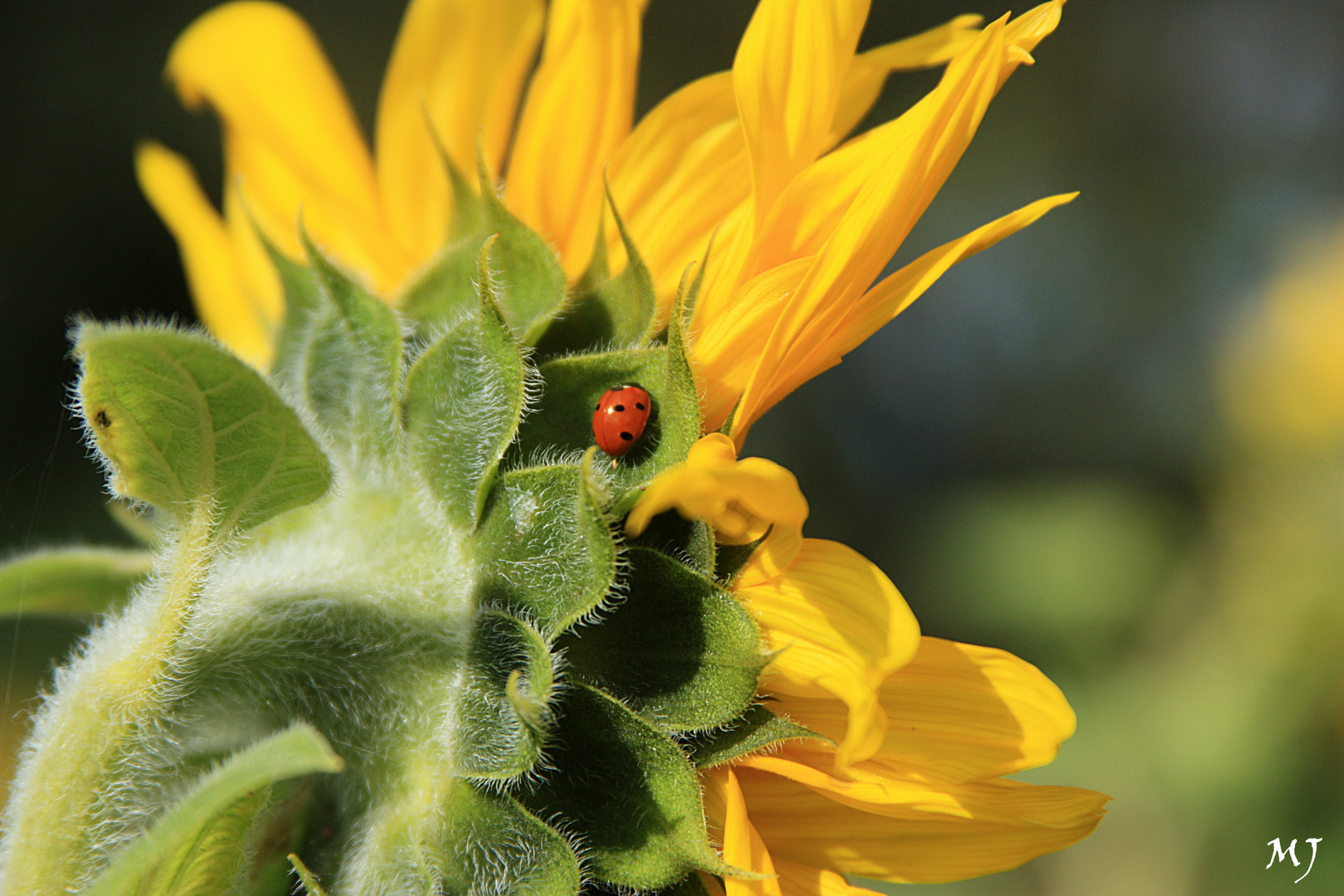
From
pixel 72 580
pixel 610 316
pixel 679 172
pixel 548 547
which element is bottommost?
pixel 72 580

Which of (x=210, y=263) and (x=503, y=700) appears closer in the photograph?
(x=503, y=700)

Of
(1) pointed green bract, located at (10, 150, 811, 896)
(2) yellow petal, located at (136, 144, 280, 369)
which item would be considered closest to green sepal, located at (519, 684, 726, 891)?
(1) pointed green bract, located at (10, 150, 811, 896)

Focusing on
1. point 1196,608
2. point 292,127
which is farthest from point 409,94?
point 1196,608

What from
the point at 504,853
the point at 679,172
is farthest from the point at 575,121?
the point at 504,853

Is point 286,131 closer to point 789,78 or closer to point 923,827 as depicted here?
point 789,78

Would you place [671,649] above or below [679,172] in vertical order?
below

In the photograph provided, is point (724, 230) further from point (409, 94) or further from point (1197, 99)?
point (1197, 99)

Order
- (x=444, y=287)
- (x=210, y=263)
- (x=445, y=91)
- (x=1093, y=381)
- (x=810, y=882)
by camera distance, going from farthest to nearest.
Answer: (x=1093, y=381), (x=210, y=263), (x=445, y=91), (x=444, y=287), (x=810, y=882)
